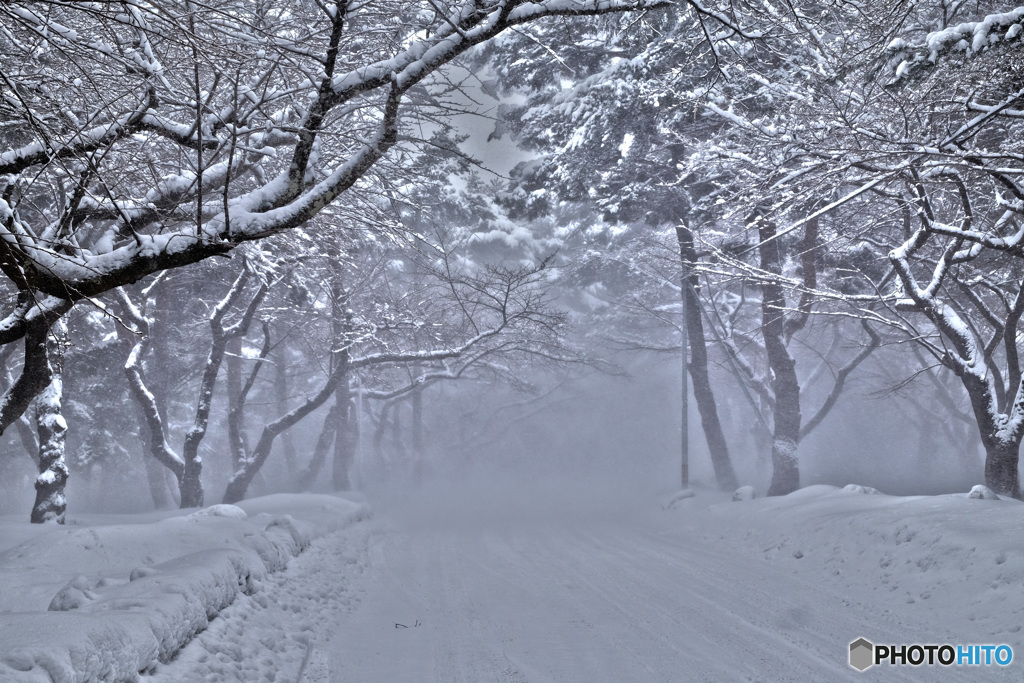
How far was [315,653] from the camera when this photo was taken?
5.61 m

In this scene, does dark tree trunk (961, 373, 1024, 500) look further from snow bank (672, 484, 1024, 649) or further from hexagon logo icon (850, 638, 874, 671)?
hexagon logo icon (850, 638, 874, 671)

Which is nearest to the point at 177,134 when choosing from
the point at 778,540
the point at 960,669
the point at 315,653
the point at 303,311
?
the point at 315,653

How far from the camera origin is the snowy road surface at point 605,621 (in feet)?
16.8

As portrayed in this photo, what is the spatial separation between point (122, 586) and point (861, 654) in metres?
5.92

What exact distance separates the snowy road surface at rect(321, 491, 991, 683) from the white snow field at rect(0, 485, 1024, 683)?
28 mm

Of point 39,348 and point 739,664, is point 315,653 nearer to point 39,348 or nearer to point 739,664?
point 739,664

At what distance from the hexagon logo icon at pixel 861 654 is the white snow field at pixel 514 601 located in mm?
96

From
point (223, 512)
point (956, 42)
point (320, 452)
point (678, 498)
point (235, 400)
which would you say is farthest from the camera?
point (320, 452)

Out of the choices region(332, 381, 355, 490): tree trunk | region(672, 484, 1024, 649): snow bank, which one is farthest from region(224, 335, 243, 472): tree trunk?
region(672, 484, 1024, 649): snow bank

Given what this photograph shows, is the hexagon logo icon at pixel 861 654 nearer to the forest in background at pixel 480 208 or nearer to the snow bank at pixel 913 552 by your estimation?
the snow bank at pixel 913 552

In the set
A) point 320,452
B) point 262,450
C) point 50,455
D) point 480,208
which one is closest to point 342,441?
point 320,452

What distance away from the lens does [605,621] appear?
642 cm

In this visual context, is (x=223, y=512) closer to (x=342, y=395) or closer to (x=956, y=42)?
(x=956, y=42)

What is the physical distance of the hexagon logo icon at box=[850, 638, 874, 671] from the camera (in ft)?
16.8
